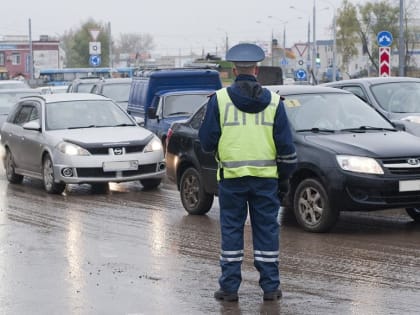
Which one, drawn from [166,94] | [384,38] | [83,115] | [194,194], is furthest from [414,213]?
[384,38]

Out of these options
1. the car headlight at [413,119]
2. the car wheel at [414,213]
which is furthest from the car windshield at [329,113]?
the car headlight at [413,119]

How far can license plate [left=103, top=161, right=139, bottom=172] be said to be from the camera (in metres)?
14.0

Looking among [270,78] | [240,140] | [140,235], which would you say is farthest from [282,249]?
[270,78]

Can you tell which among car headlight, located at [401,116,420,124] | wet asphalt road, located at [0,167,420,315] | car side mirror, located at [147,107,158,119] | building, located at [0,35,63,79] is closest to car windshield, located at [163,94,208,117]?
car side mirror, located at [147,107,158,119]

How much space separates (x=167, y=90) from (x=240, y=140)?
49.0 feet

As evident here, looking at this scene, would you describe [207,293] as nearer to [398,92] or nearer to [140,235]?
[140,235]

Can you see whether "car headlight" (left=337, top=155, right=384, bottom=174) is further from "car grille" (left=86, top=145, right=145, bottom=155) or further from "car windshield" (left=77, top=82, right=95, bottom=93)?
"car windshield" (left=77, top=82, right=95, bottom=93)

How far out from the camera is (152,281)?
7668mm

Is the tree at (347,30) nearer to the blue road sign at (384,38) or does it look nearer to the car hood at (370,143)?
the blue road sign at (384,38)

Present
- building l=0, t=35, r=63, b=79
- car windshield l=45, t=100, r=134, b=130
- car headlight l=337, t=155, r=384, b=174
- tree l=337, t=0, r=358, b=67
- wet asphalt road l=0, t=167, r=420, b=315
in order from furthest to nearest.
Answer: building l=0, t=35, r=63, b=79 < tree l=337, t=0, r=358, b=67 < car windshield l=45, t=100, r=134, b=130 < car headlight l=337, t=155, r=384, b=174 < wet asphalt road l=0, t=167, r=420, b=315

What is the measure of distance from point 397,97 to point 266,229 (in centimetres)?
834

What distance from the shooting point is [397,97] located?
14664mm

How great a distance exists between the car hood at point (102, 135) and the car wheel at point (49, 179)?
1.35 ft

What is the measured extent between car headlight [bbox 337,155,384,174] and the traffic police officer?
9.77 feet
